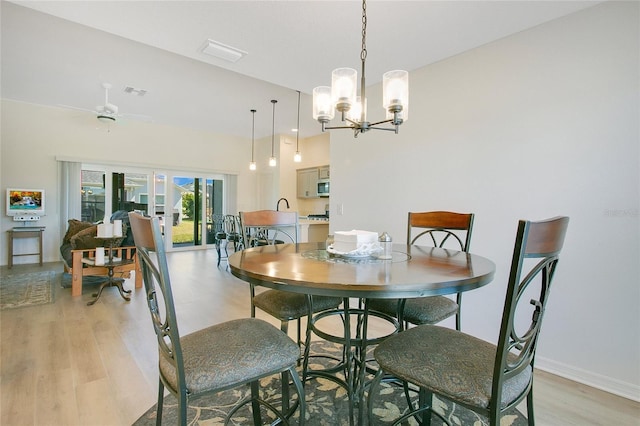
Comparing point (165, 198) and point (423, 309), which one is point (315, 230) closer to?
point (423, 309)

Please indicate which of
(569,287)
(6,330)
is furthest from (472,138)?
(6,330)

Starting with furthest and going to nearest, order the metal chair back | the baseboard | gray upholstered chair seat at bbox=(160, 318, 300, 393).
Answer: the baseboard, gray upholstered chair seat at bbox=(160, 318, 300, 393), the metal chair back

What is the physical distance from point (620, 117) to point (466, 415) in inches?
78.7

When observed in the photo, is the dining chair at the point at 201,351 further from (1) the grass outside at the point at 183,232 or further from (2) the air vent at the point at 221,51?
(1) the grass outside at the point at 183,232

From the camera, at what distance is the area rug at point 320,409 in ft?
5.08

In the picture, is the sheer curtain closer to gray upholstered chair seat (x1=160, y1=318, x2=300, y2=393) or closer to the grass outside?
the grass outside

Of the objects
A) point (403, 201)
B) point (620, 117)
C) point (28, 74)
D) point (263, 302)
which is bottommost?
point (263, 302)

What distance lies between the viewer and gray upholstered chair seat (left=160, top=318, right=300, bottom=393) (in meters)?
1.02

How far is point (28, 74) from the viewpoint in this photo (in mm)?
4203

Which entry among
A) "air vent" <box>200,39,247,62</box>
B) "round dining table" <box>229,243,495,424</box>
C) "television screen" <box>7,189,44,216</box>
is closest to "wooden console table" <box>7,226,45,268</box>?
"television screen" <box>7,189,44,216</box>

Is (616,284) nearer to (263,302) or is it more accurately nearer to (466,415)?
(466,415)

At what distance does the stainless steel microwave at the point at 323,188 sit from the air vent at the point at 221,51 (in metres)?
4.45

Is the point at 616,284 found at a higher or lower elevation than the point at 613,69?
lower

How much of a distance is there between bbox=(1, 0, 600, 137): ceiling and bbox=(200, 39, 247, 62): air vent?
0.05m
